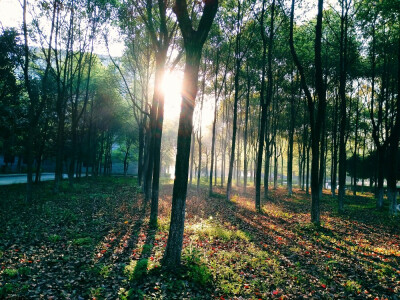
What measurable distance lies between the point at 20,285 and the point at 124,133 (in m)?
40.3

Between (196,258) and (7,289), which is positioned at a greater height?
(196,258)

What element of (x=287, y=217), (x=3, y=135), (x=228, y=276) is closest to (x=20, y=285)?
(x=228, y=276)

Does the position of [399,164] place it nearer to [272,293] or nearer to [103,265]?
[272,293]

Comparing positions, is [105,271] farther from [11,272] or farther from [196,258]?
[196,258]

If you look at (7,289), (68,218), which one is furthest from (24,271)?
(68,218)

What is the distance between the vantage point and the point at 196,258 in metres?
6.82

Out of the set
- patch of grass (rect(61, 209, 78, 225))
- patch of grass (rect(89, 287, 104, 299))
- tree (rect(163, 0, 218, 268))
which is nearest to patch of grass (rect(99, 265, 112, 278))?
patch of grass (rect(89, 287, 104, 299))

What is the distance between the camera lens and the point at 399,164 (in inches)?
1264

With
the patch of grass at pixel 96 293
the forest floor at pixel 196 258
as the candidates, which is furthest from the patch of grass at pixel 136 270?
the patch of grass at pixel 96 293

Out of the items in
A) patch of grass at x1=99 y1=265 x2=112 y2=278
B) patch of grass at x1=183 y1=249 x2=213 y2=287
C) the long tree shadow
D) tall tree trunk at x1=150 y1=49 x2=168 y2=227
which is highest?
tall tree trunk at x1=150 y1=49 x2=168 y2=227

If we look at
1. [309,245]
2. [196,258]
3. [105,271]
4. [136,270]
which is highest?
[196,258]

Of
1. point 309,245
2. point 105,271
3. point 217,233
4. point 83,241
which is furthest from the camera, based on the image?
point 217,233

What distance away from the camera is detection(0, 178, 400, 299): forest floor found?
5543 mm

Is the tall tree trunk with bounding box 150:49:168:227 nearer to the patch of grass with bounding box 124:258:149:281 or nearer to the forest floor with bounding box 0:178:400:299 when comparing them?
the forest floor with bounding box 0:178:400:299
